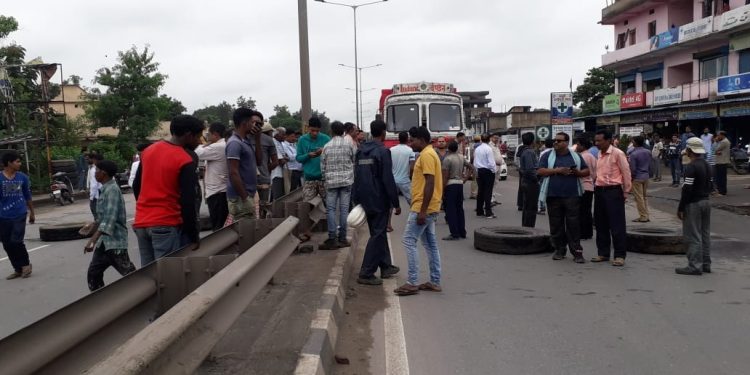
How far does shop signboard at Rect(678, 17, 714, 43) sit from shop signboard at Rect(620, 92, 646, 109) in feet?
15.8

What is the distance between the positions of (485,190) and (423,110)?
740cm

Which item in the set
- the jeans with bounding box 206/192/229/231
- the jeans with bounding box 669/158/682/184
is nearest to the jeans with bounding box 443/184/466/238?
the jeans with bounding box 206/192/229/231

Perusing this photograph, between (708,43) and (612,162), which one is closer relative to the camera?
(612,162)

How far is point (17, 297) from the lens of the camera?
23.3 ft

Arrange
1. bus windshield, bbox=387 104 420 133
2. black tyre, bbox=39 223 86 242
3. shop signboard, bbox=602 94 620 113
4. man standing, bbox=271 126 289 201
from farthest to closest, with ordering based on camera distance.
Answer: shop signboard, bbox=602 94 620 113, bus windshield, bbox=387 104 420 133, black tyre, bbox=39 223 86 242, man standing, bbox=271 126 289 201

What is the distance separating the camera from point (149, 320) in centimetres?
391

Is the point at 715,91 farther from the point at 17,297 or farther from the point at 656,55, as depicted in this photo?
the point at 17,297

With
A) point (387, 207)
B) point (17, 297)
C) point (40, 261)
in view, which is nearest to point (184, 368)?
point (387, 207)

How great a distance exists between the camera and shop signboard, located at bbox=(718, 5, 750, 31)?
27.3 m

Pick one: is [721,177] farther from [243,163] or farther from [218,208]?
[218,208]

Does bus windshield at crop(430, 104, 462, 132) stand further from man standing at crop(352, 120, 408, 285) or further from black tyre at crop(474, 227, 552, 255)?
man standing at crop(352, 120, 408, 285)

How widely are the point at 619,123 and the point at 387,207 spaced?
35909 mm

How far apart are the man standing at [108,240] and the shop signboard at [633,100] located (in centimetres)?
3646

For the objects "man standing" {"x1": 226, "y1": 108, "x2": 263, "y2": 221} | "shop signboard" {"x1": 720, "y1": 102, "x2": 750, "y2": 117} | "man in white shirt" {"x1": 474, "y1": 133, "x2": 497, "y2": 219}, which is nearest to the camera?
"man standing" {"x1": 226, "y1": 108, "x2": 263, "y2": 221}
